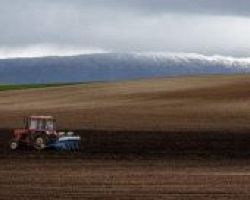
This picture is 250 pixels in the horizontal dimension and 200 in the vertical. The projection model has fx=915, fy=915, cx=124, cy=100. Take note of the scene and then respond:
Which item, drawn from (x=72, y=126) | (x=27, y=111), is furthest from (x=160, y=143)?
(x=27, y=111)

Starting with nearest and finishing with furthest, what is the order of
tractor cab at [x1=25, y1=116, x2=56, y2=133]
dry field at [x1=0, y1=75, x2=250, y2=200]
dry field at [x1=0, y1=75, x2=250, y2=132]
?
dry field at [x1=0, y1=75, x2=250, y2=200]
tractor cab at [x1=25, y1=116, x2=56, y2=133]
dry field at [x1=0, y1=75, x2=250, y2=132]

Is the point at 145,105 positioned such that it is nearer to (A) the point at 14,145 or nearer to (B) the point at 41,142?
(B) the point at 41,142

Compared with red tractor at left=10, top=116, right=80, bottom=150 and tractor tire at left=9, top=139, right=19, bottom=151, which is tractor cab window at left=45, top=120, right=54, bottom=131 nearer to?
red tractor at left=10, top=116, right=80, bottom=150

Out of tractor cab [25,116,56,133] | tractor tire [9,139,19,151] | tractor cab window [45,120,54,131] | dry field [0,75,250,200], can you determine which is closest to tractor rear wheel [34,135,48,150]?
tractor cab [25,116,56,133]

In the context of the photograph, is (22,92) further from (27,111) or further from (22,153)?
(22,153)

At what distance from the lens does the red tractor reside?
128ft

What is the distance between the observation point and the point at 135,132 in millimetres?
46906

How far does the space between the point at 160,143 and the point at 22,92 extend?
44.3 meters

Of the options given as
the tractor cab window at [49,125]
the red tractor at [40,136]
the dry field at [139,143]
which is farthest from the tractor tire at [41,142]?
the dry field at [139,143]

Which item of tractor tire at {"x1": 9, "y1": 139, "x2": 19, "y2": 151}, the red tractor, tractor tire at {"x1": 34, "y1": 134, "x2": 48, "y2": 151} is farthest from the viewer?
A: tractor tire at {"x1": 34, "y1": 134, "x2": 48, "y2": 151}

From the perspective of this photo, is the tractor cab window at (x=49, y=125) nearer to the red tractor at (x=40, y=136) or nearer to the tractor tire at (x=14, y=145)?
the red tractor at (x=40, y=136)

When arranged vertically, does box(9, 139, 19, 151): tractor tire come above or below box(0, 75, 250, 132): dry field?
below

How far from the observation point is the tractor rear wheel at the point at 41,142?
39.2m

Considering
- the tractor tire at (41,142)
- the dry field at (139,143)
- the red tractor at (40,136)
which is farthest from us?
the tractor tire at (41,142)
